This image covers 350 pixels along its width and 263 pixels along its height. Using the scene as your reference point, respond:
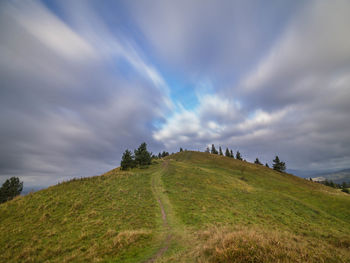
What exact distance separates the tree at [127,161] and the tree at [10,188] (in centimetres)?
4263

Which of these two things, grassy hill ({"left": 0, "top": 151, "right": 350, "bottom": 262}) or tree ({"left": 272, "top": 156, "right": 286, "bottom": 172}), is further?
tree ({"left": 272, "top": 156, "right": 286, "bottom": 172})

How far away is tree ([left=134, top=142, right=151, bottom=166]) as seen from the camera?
65.3 metres

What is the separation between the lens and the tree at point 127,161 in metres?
61.3

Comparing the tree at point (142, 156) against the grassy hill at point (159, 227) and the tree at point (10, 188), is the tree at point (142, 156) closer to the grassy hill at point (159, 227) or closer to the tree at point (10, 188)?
the grassy hill at point (159, 227)

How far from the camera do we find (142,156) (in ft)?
215

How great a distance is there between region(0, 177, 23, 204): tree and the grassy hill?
170ft

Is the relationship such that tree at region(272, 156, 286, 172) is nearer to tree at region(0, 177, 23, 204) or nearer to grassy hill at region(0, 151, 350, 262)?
grassy hill at region(0, 151, 350, 262)

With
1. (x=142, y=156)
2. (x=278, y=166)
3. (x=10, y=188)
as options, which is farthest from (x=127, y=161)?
(x=278, y=166)

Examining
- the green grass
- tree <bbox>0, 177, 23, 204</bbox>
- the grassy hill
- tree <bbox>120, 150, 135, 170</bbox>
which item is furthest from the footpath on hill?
tree <bbox>0, 177, 23, 204</bbox>

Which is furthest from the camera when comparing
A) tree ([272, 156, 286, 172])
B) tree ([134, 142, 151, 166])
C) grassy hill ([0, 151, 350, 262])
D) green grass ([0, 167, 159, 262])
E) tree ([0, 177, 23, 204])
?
tree ([272, 156, 286, 172])

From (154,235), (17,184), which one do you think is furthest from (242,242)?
(17,184)

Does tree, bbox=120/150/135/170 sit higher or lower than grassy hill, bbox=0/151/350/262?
higher

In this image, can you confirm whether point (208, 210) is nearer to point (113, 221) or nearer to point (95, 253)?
point (113, 221)

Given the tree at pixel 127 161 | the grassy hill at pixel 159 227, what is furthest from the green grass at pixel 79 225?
the tree at pixel 127 161
